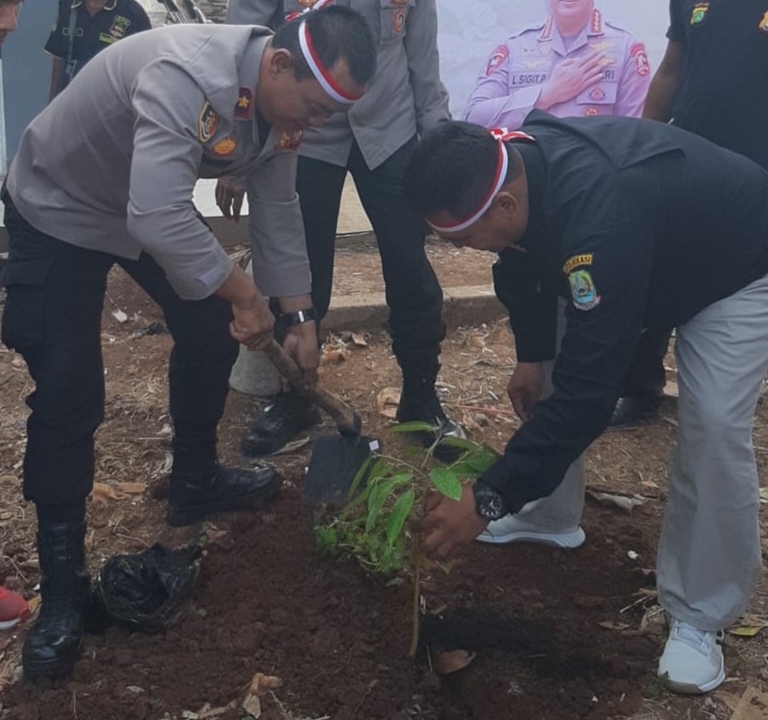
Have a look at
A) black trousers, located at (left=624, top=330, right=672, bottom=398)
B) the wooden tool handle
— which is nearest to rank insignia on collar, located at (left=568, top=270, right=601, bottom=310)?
the wooden tool handle

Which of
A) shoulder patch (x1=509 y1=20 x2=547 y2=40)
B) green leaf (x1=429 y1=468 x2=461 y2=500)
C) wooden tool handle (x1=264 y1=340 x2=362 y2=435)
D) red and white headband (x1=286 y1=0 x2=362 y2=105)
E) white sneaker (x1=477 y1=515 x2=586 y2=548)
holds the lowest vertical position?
white sneaker (x1=477 y1=515 x2=586 y2=548)

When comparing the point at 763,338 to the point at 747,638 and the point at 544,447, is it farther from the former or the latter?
the point at 747,638

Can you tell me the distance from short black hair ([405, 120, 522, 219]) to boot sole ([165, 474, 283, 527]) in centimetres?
155

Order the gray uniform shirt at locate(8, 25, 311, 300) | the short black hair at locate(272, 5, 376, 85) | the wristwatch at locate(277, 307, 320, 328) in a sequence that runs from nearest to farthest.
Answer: the gray uniform shirt at locate(8, 25, 311, 300) < the short black hair at locate(272, 5, 376, 85) < the wristwatch at locate(277, 307, 320, 328)

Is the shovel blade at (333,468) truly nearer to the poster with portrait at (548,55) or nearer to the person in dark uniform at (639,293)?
the person in dark uniform at (639,293)

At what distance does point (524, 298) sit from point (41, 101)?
588cm

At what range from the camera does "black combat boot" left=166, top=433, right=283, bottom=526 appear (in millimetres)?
3457

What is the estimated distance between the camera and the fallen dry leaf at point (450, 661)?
9.62 feet

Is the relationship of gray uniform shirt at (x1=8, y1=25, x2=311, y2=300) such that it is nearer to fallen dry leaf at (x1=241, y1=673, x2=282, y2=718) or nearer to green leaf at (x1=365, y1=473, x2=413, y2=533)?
green leaf at (x1=365, y1=473, x2=413, y2=533)

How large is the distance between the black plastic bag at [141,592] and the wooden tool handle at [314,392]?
2.28 feet

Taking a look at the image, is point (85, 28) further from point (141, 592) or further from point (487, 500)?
point (487, 500)

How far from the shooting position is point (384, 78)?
12.2 ft

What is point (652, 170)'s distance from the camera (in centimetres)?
246

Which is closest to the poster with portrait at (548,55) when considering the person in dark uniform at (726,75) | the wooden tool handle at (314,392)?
the person in dark uniform at (726,75)
